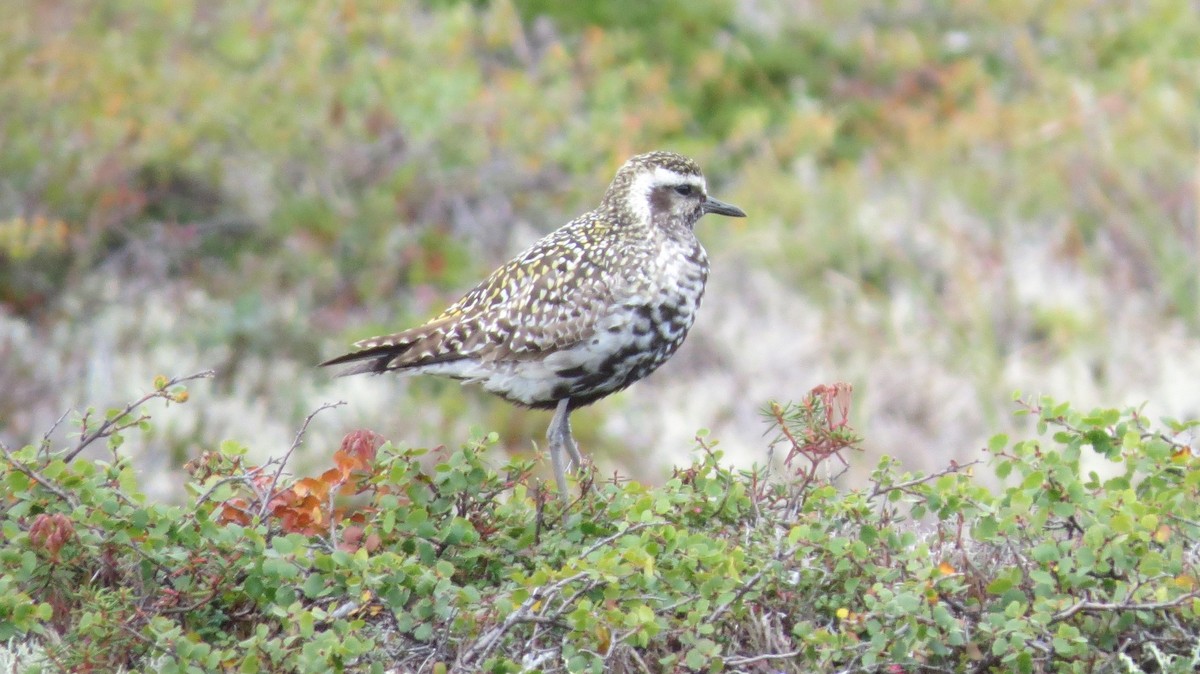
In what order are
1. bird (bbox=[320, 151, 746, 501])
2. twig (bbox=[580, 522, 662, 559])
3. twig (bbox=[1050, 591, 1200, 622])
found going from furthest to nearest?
1. bird (bbox=[320, 151, 746, 501])
2. twig (bbox=[580, 522, 662, 559])
3. twig (bbox=[1050, 591, 1200, 622])

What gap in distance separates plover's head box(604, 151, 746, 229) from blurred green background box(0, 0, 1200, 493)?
3105 millimetres

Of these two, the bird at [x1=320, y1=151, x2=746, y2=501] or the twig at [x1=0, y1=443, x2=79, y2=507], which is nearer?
the twig at [x1=0, y1=443, x2=79, y2=507]

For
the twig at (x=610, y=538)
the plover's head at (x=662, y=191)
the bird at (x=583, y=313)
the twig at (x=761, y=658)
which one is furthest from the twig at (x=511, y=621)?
the plover's head at (x=662, y=191)

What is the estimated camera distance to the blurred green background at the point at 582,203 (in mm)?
9977

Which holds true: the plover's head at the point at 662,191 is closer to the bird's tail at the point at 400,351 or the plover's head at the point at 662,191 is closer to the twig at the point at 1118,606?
the bird's tail at the point at 400,351

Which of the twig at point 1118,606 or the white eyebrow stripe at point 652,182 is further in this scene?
the white eyebrow stripe at point 652,182

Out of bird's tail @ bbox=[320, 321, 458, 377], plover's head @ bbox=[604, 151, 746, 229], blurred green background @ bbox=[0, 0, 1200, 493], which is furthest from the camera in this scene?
blurred green background @ bbox=[0, 0, 1200, 493]

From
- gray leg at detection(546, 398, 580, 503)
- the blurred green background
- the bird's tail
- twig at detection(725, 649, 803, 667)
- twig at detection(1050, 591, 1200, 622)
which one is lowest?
twig at detection(725, 649, 803, 667)

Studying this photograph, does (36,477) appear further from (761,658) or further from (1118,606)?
(1118,606)

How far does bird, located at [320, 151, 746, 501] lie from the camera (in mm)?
6043

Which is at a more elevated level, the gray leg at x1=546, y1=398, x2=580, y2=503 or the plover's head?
the plover's head

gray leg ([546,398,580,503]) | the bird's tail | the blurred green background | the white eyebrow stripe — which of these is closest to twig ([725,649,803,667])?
gray leg ([546,398,580,503])

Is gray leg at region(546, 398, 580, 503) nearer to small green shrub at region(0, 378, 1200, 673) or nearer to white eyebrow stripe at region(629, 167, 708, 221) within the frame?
white eyebrow stripe at region(629, 167, 708, 221)

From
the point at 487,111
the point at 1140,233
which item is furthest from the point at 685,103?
the point at 1140,233
